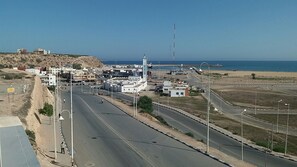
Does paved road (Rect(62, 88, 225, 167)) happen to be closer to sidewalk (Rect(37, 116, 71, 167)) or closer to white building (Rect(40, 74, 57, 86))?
sidewalk (Rect(37, 116, 71, 167))

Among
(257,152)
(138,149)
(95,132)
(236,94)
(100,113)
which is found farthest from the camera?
(236,94)

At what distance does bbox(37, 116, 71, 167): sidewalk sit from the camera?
72.2 ft

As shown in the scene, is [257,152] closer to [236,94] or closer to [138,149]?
[138,149]

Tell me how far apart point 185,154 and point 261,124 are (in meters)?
29.5

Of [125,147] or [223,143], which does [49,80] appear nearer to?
[223,143]

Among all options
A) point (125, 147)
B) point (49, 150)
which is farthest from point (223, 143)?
point (49, 150)

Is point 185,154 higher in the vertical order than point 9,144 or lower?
lower

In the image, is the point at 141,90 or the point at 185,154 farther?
the point at 141,90

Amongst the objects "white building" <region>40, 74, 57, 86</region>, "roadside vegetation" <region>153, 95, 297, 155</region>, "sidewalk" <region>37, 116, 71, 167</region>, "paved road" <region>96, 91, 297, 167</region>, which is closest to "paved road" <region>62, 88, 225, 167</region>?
"sidewalk" <region>37, 116, 71, 167</region>

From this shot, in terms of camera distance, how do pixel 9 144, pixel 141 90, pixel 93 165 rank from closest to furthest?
pixel 9 144 < pixel 93 165 < pixel 141 90

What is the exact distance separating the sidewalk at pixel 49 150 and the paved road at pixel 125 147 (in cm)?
81

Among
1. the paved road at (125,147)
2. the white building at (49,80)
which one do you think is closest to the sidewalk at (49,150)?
the paved road at (125,147)

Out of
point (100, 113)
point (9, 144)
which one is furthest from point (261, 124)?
point (9, 144)

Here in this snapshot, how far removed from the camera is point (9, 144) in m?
18.8
